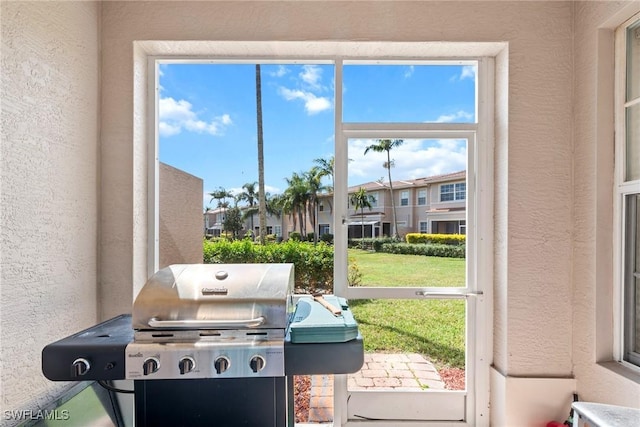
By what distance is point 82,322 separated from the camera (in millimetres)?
2078

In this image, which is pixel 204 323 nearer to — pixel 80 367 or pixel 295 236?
pixel 80 367

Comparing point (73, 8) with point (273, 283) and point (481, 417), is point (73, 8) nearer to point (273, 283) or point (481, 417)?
point (273, 283)

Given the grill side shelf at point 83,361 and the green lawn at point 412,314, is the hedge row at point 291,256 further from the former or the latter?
the grill side shelf at point 83,361

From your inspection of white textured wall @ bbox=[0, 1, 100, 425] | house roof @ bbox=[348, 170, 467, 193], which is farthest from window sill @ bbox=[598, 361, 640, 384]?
white textured wall @ bbox=[0, 1, 100, 425]

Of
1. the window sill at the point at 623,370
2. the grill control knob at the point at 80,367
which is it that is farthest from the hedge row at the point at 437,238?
the grill control knob at the point at 80,367

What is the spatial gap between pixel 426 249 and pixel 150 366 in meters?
1.87

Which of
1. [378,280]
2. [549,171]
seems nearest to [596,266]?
[549,171]

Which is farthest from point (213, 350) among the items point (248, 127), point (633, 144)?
point (633, 144)

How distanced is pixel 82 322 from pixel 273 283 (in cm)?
137

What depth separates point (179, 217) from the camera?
2.50 meters

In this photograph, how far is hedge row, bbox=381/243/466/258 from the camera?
2.46m

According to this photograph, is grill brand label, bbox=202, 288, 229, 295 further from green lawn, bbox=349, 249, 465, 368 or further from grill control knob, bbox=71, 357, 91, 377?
green lawn, bbox=349, 249, 465, 368

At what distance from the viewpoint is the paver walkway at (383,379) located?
2.40 m

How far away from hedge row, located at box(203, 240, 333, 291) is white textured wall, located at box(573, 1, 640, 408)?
1652 mm
